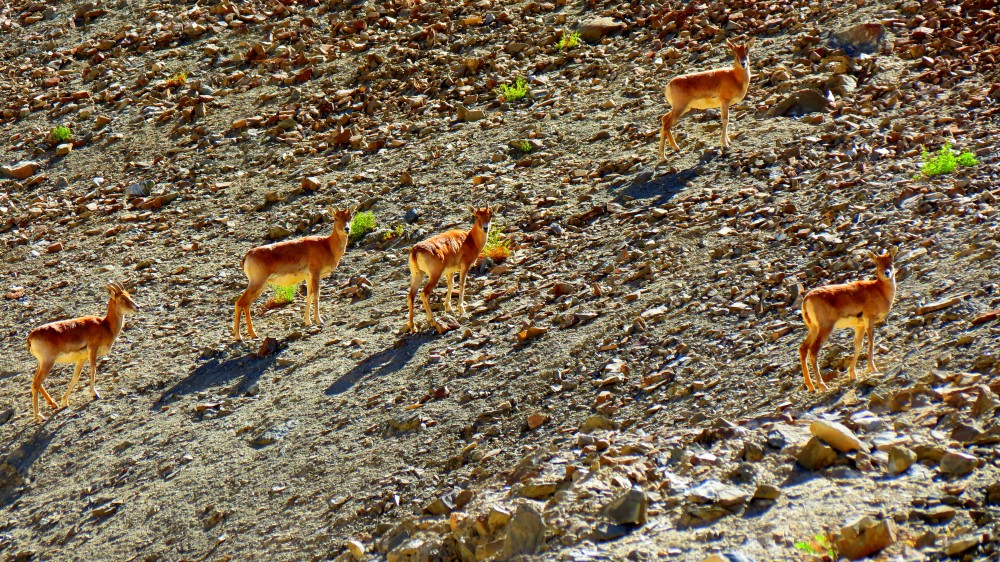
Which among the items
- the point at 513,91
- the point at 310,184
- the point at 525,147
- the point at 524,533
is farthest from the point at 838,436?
the point at 513,91

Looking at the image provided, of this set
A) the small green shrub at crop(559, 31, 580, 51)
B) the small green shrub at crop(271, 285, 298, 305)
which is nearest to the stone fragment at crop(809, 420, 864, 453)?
the small green shrub at crop(271, 285, 298, 305)

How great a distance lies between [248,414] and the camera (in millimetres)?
13172

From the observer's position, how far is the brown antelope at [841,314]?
1024cm

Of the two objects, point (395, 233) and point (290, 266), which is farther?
point (395, 233)

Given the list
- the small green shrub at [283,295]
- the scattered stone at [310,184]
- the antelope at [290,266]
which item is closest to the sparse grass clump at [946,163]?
the antelope at [290,266]

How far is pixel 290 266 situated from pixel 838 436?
915cm

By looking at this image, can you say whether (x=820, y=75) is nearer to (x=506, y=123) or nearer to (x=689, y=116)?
(x=689, y=116)

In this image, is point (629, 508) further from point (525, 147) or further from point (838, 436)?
point (525, 147)

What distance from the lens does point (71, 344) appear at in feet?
48.6

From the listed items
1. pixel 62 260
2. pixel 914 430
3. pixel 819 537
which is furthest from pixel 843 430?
pixel 62 260

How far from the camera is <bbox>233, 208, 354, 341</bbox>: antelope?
15359 mm

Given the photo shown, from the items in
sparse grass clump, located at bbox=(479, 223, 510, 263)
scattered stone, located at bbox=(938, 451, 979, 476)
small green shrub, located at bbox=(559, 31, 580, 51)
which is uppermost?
scattered stone, located at bbox=(938, 451, 979, 476)

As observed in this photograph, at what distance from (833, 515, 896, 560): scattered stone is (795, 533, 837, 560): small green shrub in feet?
0.17

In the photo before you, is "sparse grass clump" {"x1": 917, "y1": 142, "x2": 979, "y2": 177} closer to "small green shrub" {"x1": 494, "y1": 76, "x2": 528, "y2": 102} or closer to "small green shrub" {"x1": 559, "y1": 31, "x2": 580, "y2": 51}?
"small green shrub" {"x1": 494, "y1": 76, "x2": 528, "y2": 102}
